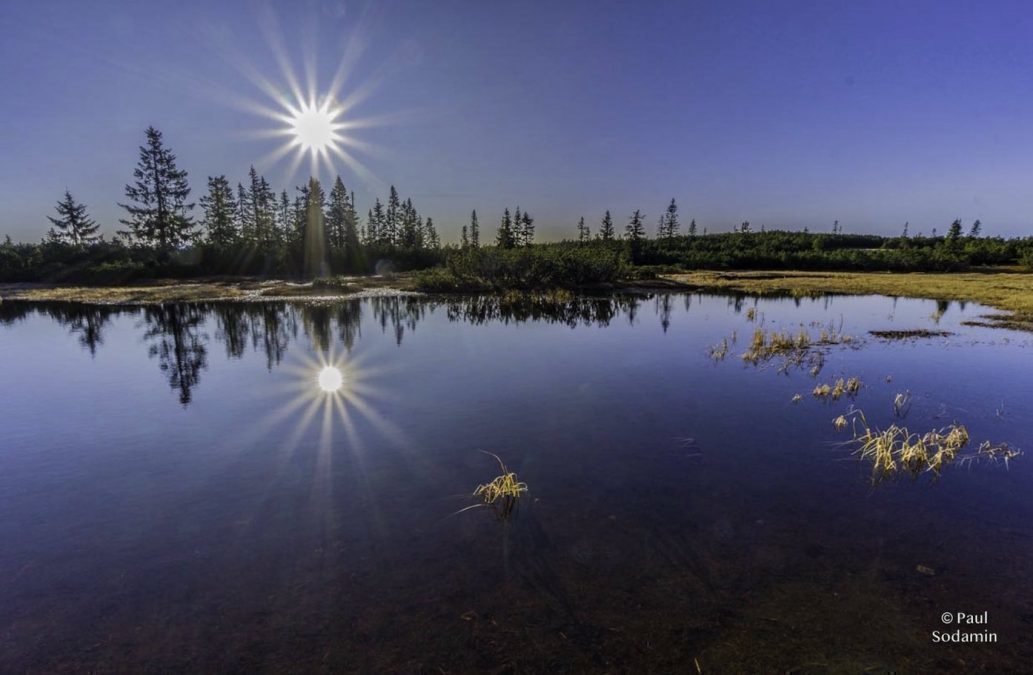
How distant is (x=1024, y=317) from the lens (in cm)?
3083

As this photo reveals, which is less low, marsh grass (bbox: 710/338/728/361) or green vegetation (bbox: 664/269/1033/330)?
green vegetation (bbox: 664/269/1033/330)

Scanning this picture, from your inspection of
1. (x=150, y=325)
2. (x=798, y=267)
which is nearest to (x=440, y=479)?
(x=150, y=325)

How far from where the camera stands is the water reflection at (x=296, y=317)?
22.7 m

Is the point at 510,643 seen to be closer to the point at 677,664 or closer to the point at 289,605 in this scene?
the point at 677,664

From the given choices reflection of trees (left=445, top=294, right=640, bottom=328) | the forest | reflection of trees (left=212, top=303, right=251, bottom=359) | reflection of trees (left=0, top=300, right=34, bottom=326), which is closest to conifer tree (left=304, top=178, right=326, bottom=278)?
the forest

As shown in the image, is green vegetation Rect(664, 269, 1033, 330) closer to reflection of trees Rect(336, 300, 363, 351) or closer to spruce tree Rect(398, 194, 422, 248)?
reflection of trees Rect(336, 300, 363, 351)

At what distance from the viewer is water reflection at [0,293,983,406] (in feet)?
74.5

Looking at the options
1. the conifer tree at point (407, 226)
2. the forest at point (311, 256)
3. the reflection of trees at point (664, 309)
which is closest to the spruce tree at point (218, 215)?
the forest at point (311, 256)

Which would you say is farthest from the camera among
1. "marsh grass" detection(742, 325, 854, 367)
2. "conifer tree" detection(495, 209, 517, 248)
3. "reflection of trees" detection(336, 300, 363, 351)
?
"conifer tree" detection(495, 209, 517, 248)

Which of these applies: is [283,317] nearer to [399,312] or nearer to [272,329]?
[272,329]

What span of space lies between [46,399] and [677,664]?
65.1 ft

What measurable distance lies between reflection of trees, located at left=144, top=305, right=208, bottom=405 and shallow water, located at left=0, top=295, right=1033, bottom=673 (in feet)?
1.99

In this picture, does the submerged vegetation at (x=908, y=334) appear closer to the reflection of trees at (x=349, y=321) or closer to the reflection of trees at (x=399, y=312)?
the reflection of trees at (x=399, y=312)

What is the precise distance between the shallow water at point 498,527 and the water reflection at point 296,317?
5226 mm
